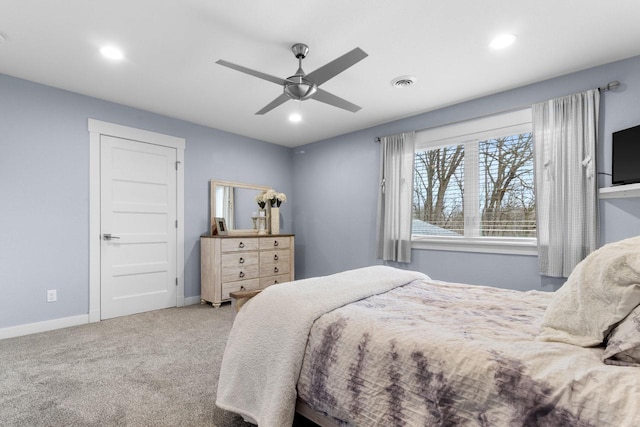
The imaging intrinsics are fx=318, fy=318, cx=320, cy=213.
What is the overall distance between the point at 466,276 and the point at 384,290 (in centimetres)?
193

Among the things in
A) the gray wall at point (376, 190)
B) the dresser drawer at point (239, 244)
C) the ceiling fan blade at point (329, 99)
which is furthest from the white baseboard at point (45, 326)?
the ceiling fan blade at point (329, 99)

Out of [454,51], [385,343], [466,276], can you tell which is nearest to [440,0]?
[454,51]

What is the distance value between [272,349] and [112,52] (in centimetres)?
265

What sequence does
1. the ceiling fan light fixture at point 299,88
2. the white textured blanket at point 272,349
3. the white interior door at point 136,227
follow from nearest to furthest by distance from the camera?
the white textured blanket at point 272,349
the ceiling fan light fixture at point 299,88
the white interior door at point 136,227

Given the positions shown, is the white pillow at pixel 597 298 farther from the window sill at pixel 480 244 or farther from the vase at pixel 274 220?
the vase at pixel 274 220

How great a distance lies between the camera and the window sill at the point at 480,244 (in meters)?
3.14

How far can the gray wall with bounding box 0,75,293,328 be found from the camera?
2984mm

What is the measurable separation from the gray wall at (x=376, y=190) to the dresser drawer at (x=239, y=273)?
1.13 metres

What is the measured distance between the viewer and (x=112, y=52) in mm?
2566

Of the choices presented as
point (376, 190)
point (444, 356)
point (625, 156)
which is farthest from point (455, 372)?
point (376, 190)

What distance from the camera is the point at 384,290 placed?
2.03 meters

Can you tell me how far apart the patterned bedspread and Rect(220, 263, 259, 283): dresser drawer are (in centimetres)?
279

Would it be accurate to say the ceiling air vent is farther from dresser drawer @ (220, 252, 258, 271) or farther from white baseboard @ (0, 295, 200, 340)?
white baseboard @ (0, 295, 200, 340)

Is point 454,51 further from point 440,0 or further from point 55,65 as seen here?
point 55,65
